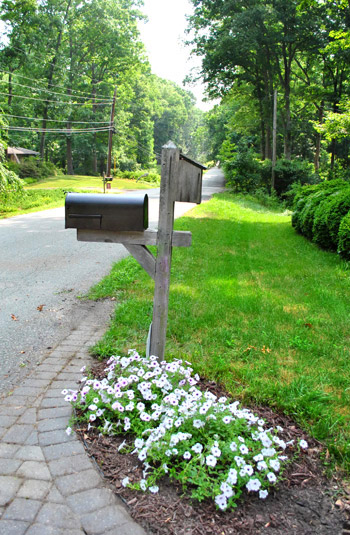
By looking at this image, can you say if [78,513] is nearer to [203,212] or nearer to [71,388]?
[71,388]

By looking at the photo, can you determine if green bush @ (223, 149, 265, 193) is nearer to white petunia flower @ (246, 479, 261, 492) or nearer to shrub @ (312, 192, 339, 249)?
shrub @ (312, 192, 339, 249)

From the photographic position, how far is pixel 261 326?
415 cm

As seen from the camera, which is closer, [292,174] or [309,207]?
[309,207]

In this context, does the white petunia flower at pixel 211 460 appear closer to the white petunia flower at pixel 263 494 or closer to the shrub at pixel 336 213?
the white petunia flower at pixel 263 494

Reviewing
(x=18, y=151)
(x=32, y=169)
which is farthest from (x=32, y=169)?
(x=18, y=151)

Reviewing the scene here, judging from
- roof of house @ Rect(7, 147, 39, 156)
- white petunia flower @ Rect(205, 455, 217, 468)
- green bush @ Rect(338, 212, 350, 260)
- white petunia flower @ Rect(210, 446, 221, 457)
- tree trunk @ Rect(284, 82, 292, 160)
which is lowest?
white petunia flower @ Rect(205, 455, 217, 468)

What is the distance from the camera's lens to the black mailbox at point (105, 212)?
2740 millimetres

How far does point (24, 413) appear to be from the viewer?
104 inches

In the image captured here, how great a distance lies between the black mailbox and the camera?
2740mm

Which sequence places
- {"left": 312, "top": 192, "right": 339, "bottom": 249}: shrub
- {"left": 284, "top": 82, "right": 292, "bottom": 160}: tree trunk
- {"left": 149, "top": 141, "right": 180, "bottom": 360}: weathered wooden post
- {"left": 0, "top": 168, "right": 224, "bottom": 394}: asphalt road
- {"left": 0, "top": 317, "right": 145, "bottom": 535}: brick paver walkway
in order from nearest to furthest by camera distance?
{"left": 0, "top": 317, "right": 145, "bottom": 535}: brick paver walkway, {"left": 149, "top": 141, "right": 180, "bottom": 360}: weathered wooden post, {"left": 0, "top": 168, "right": 224, "bottom": 394}: asphalt road, {"left": 312, "top": 192, "right": 339, "bottom": 249}: shrub, {"left": 284, "top": 82, "right": 292, "bottom": 160}: tree trunk

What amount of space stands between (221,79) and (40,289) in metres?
29.6

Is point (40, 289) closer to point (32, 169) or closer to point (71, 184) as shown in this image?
point (71, 184)

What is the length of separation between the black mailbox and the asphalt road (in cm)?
136

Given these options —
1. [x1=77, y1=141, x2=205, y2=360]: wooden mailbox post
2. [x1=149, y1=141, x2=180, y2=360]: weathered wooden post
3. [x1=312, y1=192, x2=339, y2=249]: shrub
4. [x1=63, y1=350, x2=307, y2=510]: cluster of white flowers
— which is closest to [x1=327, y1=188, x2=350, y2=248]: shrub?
[x1=312, y1=192, x2=339, y2=249]: shrub
